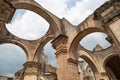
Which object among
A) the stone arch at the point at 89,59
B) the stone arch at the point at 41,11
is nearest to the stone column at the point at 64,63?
the stone arch at the point at 41,11

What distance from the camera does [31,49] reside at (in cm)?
1114

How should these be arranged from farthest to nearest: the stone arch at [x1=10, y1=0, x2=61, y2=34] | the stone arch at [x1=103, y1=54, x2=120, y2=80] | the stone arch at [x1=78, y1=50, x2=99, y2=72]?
the stone arch at [x1=103, y1=54, x2=120, y2=80] → the stone arch at [x1=78, y1=50, x2=99, y2=72] → the stone arch at [x1=10, y1=0, x2=61, y2=34]

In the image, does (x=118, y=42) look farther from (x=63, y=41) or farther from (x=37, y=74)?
(x=37, y=74)

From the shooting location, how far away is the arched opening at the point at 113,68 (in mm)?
16141

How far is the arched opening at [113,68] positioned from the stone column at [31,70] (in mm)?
8190

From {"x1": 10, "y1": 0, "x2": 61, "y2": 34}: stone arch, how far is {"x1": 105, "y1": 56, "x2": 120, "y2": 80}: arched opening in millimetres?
8658

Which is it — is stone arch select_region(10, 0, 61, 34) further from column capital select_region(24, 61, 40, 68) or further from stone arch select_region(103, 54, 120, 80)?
stone arch select_region(103, 54, 120, 80)

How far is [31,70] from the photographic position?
10.3 m

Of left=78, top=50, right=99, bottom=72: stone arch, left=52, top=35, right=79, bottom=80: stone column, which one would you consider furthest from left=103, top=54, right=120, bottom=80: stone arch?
left=52, top=35, right=79, bottom=80: stone column

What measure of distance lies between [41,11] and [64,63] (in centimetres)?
301

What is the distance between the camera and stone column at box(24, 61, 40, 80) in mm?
10178

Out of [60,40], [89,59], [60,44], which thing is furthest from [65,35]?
[89,59]

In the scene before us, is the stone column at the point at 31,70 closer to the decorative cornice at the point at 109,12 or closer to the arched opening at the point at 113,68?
the decorative cornice at the point at 109,12

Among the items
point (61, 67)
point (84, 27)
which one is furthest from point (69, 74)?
point (84, 27)
